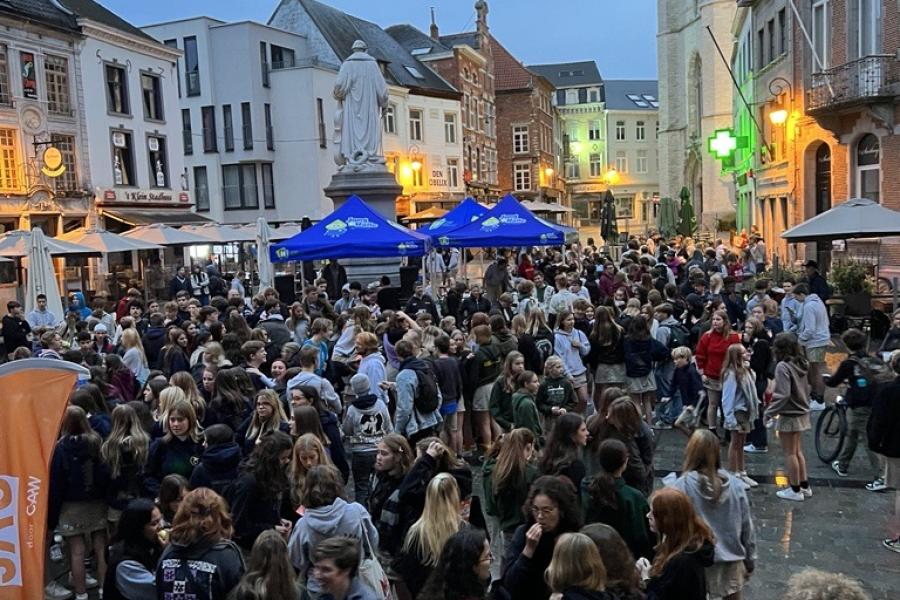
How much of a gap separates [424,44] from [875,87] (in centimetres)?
3872

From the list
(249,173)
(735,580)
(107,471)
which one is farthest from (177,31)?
(735,580)

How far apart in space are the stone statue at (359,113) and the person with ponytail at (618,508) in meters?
16.5

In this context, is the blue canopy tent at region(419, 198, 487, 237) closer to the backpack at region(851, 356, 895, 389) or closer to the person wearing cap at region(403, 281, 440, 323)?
the person wearing cap at region(403, 281, 440, 323)

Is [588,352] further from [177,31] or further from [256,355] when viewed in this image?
[177,31]

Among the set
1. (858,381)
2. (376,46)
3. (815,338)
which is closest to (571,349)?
(858,381)

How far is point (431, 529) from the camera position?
4660mm

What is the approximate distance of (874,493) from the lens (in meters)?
8.29

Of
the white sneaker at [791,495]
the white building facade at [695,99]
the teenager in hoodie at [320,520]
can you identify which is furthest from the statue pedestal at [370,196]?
the white building facade at [695,99]

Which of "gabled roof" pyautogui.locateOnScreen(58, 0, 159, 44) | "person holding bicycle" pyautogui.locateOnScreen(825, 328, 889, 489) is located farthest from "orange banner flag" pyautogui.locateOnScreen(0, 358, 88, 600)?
"gabled roof" pyautogui.locateOnScreen(58, 0, 159, 44)

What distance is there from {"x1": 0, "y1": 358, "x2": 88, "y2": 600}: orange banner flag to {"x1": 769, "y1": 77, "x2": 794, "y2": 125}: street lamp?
2332 cm

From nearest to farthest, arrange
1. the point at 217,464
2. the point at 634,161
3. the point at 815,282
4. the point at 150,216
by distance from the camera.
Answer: the point at 217,464 → the point at 815,282 → the point at 150,216 → the point at 634,161

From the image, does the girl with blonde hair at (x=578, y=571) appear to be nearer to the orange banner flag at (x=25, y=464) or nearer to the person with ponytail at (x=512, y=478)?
the person with ponytail at (x=512, y=478)

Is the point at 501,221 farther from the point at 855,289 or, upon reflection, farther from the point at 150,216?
the point at 150,216

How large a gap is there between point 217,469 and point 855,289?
14.3 metres
